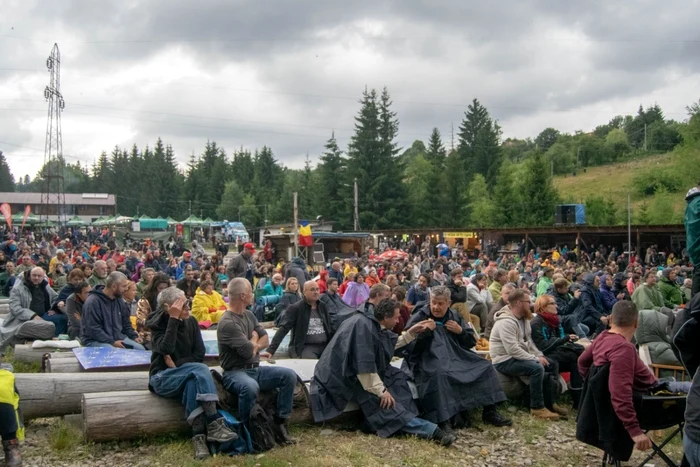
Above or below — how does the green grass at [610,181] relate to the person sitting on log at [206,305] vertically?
above

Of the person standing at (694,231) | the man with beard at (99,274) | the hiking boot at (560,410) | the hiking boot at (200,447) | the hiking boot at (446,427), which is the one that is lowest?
the hiking boot at (560,410)

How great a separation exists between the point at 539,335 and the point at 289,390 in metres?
3.35

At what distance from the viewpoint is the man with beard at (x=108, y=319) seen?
7.29 metres

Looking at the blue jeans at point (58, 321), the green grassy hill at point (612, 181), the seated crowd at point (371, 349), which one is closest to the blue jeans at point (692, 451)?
the seated crowd at point (371, 349)

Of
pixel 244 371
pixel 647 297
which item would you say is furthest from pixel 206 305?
pixel 647 297

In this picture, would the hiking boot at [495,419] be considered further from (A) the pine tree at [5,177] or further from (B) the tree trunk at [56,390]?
(A) the pine tree at [5,177]

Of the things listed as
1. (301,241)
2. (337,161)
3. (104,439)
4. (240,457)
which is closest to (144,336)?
(104,439)

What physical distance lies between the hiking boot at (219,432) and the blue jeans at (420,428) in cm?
170

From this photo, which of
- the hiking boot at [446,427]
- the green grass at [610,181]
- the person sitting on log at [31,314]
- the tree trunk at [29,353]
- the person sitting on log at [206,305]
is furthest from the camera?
the green grass at [610,181]

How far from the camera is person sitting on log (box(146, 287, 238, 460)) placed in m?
4.89

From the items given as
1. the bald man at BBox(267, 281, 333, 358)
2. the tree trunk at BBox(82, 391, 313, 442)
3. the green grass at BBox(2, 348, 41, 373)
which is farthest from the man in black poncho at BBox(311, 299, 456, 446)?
the green grass at BBox(2, 348, 41, 373)

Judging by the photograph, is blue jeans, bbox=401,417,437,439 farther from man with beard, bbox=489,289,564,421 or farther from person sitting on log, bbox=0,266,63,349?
person sitting on log, bbox=0,266,63,349

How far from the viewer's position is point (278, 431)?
5.31 meters

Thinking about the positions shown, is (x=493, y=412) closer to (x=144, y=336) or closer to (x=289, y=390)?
(x=289, y=390)
